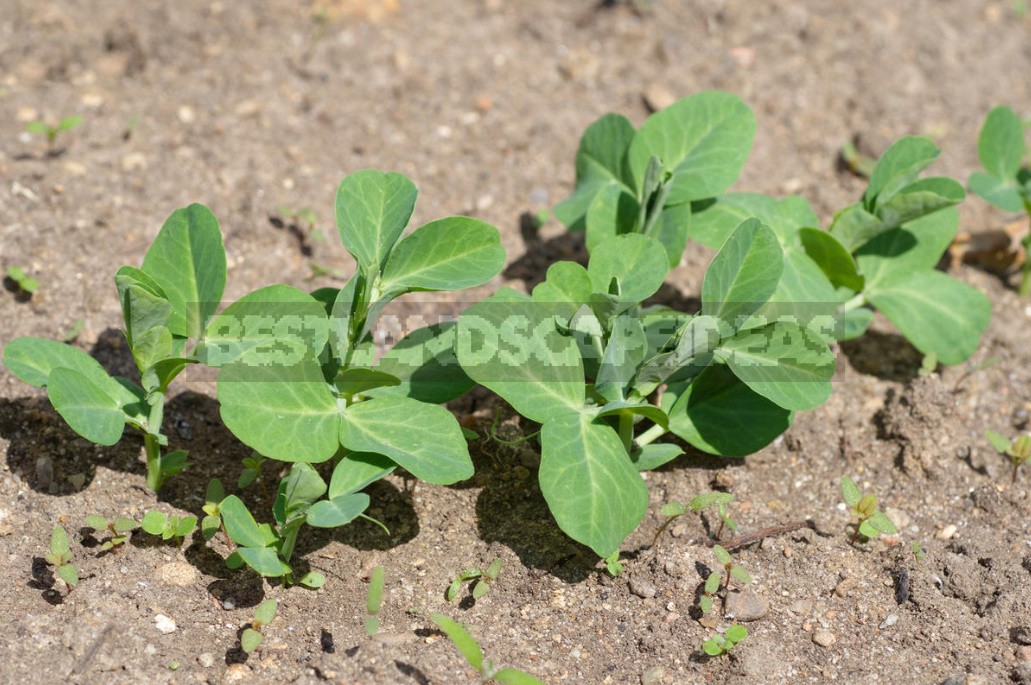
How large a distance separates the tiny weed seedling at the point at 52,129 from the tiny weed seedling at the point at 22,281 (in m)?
0.51

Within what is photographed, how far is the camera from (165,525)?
2.12 metres

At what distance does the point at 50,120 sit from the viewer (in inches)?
125

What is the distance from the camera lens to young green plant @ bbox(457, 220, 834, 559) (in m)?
2.11

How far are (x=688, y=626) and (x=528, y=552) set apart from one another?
0.39 m

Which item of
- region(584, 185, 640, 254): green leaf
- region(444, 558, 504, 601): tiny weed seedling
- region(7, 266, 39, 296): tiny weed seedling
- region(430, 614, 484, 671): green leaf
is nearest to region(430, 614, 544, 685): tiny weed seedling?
region(430, 614, 484, 671): green leaf

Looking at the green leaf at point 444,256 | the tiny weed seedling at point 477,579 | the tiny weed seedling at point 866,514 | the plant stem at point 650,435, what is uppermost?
the green leaf at point 444,256

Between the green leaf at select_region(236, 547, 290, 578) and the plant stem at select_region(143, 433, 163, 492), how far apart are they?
372mm

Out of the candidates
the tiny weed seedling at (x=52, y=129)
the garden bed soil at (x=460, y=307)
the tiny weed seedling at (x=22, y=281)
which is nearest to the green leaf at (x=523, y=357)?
the garden bed soil at (x=460, y=307)

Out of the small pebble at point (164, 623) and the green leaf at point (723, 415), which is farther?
the green leaf at point (723, 415)

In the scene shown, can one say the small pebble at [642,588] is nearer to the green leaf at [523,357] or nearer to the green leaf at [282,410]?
the green leaf at [523,357]

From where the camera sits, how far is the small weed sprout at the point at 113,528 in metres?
2.11

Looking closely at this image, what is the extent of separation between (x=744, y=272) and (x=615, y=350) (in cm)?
34

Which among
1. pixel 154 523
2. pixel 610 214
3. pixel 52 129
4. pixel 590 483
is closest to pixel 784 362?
pixel 590 483

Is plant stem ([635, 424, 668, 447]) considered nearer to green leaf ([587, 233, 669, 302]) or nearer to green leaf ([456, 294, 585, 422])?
green leaf ([456, 294, 585, 422])
